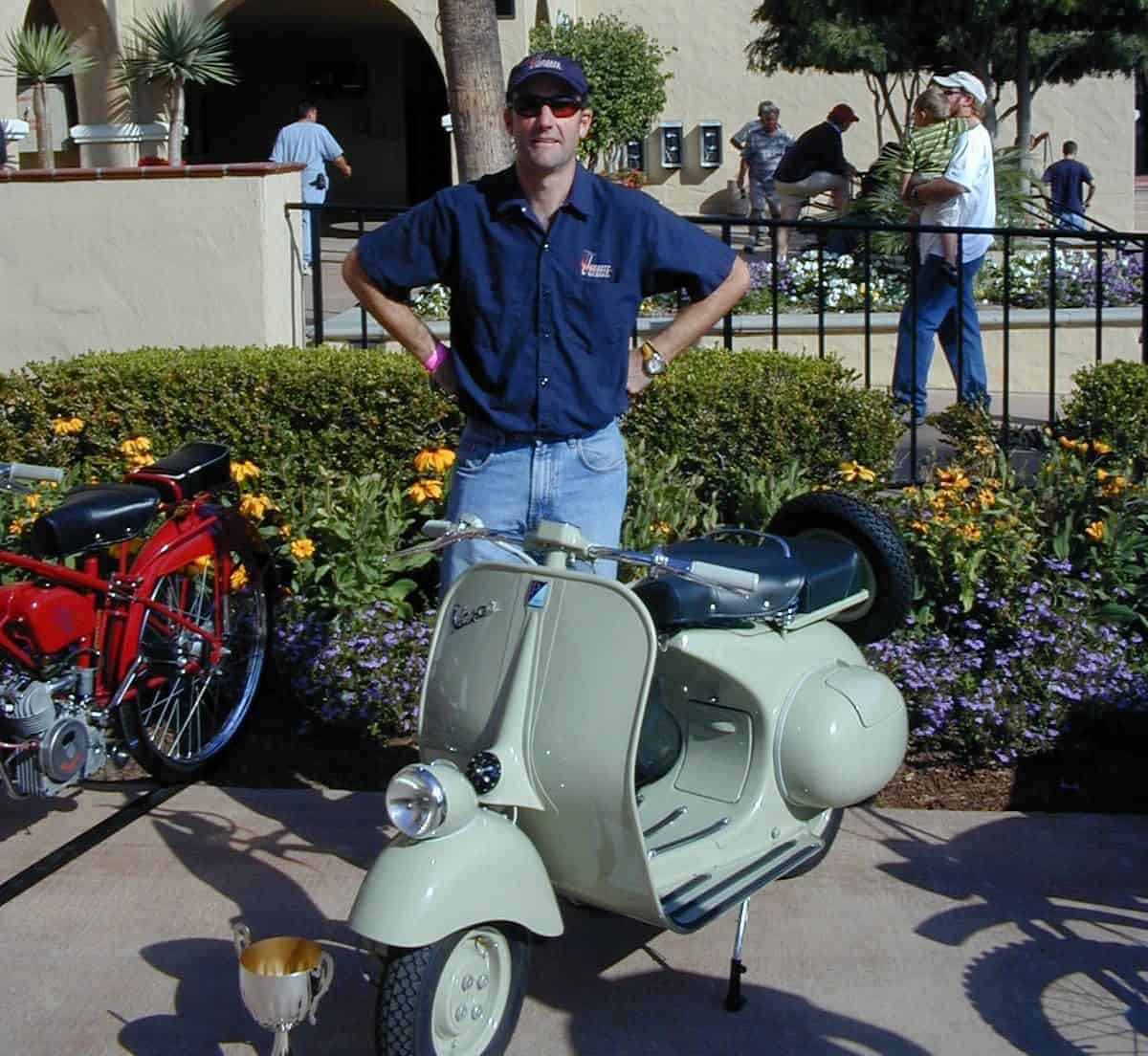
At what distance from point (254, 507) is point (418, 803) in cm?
243

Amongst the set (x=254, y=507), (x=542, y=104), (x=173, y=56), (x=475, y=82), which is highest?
(x=173, y=56)

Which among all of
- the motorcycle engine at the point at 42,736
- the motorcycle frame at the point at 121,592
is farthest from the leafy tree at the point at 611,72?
the motorcycle engine at the point at 42,736

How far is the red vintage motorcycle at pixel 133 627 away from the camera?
13.8 feet

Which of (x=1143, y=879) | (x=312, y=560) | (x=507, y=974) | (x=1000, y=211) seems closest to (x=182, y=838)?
(x=312, y=560)

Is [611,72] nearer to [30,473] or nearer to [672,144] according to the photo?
[672,144]

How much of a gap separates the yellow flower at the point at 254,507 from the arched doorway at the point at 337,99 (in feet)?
60.5

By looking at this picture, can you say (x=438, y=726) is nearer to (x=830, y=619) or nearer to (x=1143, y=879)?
(x=830, y=619)

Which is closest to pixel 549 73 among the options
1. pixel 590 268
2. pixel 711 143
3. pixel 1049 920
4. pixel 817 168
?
pixel 590 268

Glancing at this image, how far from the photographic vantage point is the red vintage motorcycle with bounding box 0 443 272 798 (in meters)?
4.20

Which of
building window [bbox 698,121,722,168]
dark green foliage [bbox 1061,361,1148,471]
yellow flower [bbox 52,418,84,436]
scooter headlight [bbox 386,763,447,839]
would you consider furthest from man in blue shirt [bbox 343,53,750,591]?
building window [bbox 698,121,722,168]

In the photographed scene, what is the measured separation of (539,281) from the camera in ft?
12.3

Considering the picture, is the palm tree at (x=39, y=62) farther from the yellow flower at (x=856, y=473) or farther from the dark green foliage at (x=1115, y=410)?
the dark green foliage at (x=1115, y=410)

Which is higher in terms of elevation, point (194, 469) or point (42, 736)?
point (194, 469)

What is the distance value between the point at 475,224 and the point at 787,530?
1.11 metres
